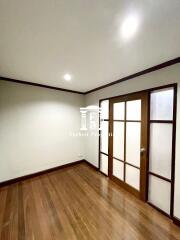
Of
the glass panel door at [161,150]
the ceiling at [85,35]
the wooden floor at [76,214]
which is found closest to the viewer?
the ceiling at [85,35]

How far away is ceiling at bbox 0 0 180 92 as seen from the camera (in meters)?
0.98

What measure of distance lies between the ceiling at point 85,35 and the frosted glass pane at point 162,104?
0.47m

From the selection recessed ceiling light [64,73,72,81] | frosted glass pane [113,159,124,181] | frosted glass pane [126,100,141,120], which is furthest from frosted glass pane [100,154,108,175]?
recessed ceiling light [64,73,72,81]

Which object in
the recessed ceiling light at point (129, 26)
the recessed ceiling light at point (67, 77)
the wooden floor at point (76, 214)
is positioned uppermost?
the recessed ceiling light at point (67, 77)

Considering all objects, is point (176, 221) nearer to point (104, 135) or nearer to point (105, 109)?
point (104, 135)

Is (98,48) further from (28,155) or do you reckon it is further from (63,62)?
(28,155)

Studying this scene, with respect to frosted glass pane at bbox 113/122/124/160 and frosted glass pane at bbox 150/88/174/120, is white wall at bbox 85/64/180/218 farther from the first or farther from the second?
frosted glass pane at bbox 113/122/124/160

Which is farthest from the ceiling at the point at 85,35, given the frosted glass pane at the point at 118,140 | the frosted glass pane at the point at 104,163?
the frosted glass pane at the point at 104,163

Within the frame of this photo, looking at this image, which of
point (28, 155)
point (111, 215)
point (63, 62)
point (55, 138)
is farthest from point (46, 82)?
point (111, 215)

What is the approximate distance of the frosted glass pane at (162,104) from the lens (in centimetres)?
186

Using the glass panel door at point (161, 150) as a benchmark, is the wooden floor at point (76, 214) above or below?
below

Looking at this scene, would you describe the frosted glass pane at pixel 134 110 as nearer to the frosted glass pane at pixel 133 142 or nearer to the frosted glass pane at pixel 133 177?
the frosted glass pane at pixel 133 142

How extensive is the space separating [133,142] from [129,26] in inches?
73.5

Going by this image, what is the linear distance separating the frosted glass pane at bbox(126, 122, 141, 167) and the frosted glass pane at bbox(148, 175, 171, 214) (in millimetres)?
374
